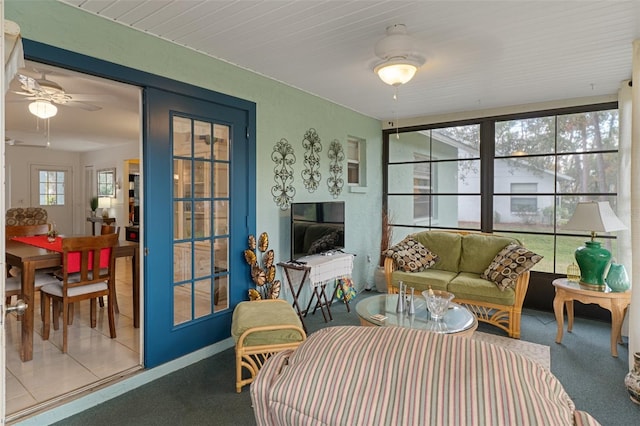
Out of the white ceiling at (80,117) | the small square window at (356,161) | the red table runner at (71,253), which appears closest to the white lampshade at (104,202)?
the white ceiling at (80,117)

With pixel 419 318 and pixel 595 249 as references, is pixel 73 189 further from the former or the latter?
pixel 595 249

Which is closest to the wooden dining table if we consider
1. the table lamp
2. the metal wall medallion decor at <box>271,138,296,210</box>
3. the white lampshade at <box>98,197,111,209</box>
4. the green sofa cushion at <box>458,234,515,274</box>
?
the metal wall medallion decor at <box>271,138,296,210</box>

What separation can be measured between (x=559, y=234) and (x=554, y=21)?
279 cm

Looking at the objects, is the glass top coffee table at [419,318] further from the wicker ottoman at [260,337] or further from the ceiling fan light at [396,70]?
the ceiling fan light at [396,70]

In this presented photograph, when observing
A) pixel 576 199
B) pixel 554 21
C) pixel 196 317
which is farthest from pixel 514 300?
pixel 196 317

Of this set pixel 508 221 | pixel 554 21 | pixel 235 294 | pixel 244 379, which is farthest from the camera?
pixel 508 221

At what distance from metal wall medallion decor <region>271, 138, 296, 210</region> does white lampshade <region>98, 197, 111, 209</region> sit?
6547mm

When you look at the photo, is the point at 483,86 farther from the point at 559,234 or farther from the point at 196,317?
the point at 196,317

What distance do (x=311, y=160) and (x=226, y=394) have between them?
99.5 inches

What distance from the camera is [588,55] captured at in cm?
295

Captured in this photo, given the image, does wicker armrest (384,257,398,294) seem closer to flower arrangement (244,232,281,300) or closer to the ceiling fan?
flower arrangement (244,232,281,300)

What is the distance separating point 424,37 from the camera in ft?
8.54

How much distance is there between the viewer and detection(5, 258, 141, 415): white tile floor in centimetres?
243

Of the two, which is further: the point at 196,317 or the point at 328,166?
the point at 328,166
